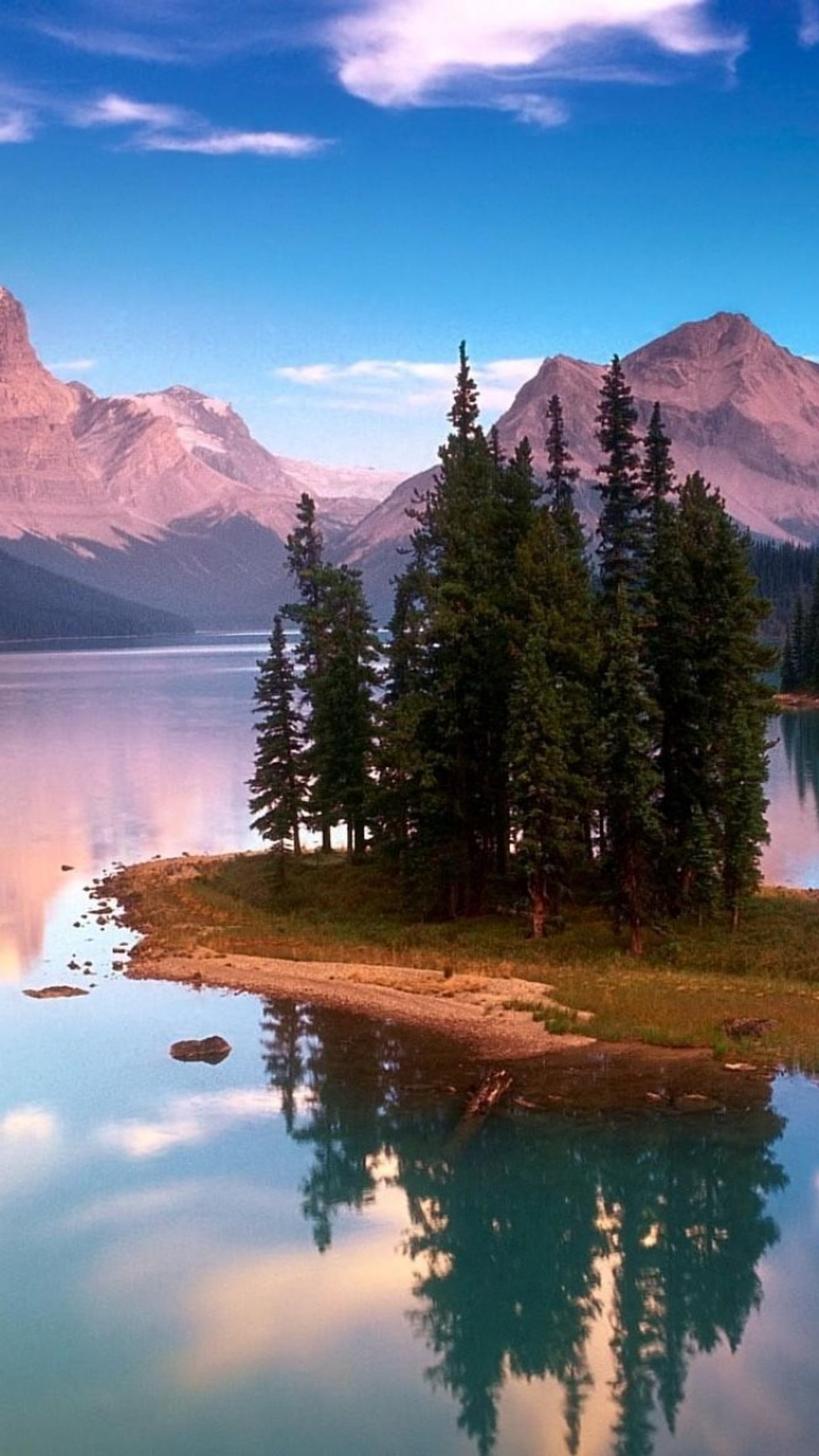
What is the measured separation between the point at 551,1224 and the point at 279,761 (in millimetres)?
36806

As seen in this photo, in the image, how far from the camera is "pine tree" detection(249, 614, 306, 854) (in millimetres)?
63719

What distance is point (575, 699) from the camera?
49750 mm

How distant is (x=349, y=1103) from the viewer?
37000mm

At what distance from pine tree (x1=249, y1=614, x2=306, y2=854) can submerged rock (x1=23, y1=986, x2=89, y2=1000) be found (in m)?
15.7

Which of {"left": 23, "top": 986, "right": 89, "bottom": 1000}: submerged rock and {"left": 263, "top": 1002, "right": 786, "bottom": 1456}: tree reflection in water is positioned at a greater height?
{"left": 23, "top": 986, "right": 89, "bottom": 1000}: submerged rock

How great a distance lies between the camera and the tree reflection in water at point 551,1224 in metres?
24.7

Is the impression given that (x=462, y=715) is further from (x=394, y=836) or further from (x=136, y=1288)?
(x=136, y=1288)

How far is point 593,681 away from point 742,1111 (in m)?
19.9

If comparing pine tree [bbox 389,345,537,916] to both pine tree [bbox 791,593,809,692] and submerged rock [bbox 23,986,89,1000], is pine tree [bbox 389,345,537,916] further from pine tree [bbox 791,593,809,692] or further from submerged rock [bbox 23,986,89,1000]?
pine tree [bbox 791,593,809,692]

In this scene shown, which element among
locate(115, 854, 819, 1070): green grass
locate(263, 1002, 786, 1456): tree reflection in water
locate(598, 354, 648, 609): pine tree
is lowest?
locate(263, 1002, 786, 1456): tree reflection in water

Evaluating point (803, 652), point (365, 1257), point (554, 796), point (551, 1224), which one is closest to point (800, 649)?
point (803, 652)

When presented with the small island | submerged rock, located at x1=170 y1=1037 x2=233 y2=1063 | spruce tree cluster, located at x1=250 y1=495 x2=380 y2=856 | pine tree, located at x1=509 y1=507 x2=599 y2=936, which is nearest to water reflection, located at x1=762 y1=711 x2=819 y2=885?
the small island

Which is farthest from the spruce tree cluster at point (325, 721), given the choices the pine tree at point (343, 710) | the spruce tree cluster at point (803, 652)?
the spruce tree cluster at point (803, 652)

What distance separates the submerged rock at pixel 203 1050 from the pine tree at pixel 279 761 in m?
21.2
